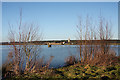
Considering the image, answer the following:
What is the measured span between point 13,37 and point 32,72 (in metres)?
1.19

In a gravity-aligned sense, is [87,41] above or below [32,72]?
above

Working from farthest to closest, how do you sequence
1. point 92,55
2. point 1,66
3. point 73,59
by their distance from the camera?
1. point 73,59
2. point 92,55
3. point 1,66

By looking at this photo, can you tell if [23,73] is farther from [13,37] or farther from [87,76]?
[87,76]

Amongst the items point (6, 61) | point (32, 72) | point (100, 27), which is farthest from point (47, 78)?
point (100, 27)

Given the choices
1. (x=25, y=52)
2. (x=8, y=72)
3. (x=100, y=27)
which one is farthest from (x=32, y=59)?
(x=100, y=27)

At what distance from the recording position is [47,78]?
3375 mm

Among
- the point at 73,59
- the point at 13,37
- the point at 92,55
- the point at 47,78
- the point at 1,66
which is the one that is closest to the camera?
the point at 47,78

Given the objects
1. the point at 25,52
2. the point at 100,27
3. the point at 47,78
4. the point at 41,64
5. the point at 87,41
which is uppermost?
the point at 100,27

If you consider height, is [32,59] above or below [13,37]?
below

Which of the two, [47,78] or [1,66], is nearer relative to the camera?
[47,78]

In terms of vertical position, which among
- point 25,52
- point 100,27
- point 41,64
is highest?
point 100,27

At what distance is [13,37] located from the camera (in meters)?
3.62

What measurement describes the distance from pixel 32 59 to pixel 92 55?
229 cm

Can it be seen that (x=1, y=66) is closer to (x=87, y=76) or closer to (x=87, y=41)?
(x=87, y=76)
